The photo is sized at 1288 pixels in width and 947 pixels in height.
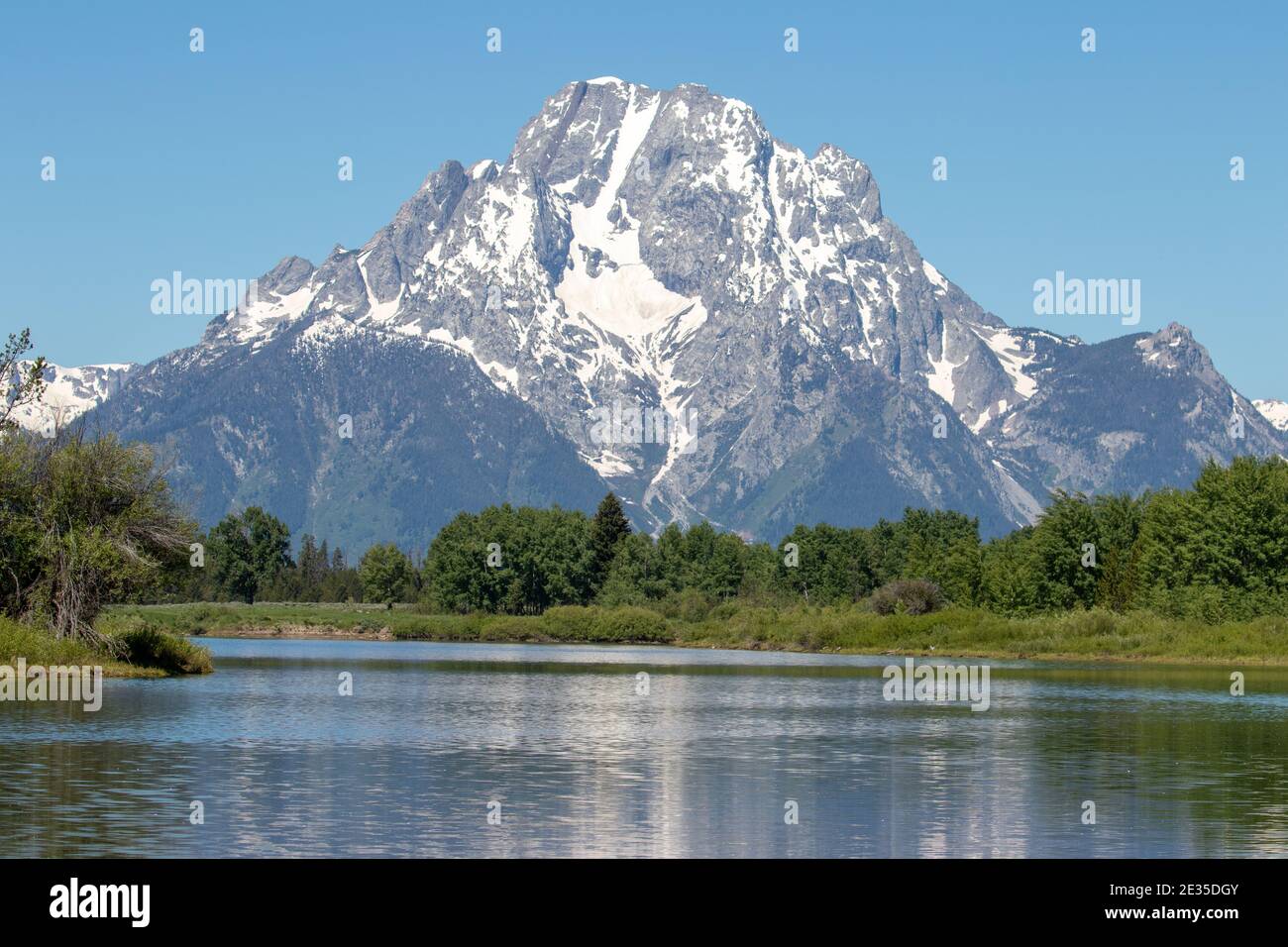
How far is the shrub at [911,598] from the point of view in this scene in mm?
156250

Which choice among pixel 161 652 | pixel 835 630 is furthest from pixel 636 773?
pixel 835 630

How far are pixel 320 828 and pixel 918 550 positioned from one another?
16837cm

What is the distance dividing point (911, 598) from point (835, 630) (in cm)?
927

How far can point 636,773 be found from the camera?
4728 centimetres

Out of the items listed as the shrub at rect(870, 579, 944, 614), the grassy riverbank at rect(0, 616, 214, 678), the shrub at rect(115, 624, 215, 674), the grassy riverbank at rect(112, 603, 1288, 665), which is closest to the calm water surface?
the grassy riverbank at rect(0, 616, 214, 678)

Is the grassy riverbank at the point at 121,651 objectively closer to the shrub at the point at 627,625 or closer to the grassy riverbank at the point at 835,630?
the grassy riverbank at the point at 835,630

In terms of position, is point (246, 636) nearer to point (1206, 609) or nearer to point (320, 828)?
point (1206, 609)

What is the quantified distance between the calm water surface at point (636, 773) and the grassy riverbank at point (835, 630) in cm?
3028

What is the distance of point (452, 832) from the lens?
35594 mm

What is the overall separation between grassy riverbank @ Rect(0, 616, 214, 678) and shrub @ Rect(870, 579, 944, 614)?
77.4m

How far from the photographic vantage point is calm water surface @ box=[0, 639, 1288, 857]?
1375 inches

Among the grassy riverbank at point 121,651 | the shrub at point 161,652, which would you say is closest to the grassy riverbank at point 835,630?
the shrub at point 161,652

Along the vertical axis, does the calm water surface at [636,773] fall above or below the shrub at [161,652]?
below
